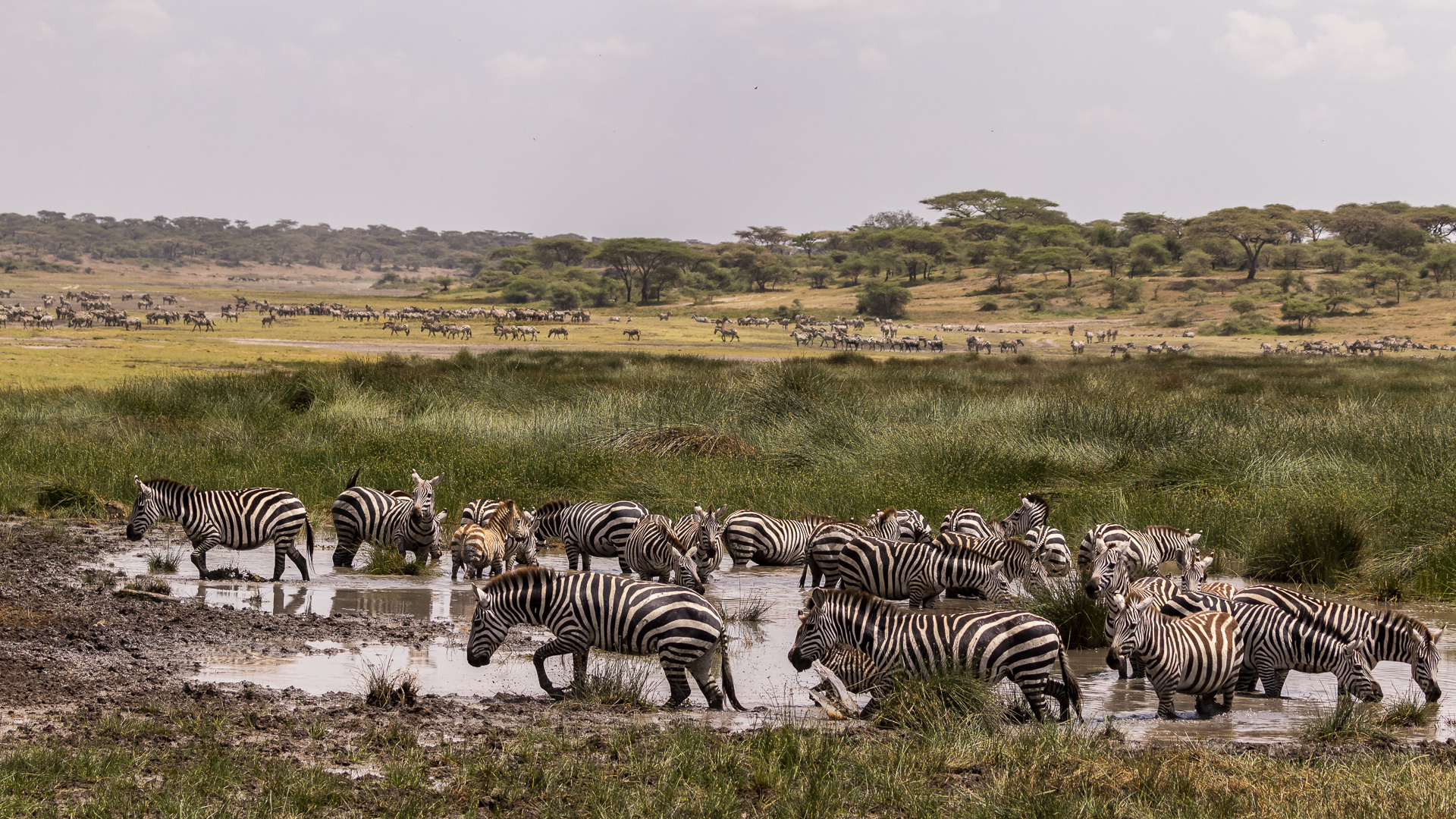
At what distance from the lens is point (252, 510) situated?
36.3 feet

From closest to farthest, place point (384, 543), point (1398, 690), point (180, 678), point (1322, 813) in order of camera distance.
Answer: point (1322, 813), point (180, 678), point (1398, 690), point (384, 543)

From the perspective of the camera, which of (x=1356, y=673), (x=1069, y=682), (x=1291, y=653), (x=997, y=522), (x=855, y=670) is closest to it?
(x=1069, y=682)

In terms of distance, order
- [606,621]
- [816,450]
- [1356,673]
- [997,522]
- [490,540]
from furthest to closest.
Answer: [816,450], [997,522], [490,540], [1356,673], [606,621]

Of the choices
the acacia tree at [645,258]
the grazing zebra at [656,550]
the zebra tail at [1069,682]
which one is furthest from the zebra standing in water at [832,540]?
the acacia tree at [645,258]

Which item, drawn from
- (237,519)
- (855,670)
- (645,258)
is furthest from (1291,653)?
(645,258)

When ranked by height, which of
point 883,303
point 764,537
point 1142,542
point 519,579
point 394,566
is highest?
point 883,303

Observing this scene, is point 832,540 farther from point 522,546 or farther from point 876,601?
point 876,601

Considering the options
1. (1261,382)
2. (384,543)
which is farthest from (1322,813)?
(1261,382)

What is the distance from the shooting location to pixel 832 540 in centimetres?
1098

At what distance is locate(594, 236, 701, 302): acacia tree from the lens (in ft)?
353

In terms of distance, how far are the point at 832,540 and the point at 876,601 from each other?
346 cm

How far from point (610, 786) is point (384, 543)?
7.08 metres

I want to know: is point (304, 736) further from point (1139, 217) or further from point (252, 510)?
point (1139, 217)

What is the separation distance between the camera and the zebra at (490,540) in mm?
10586
